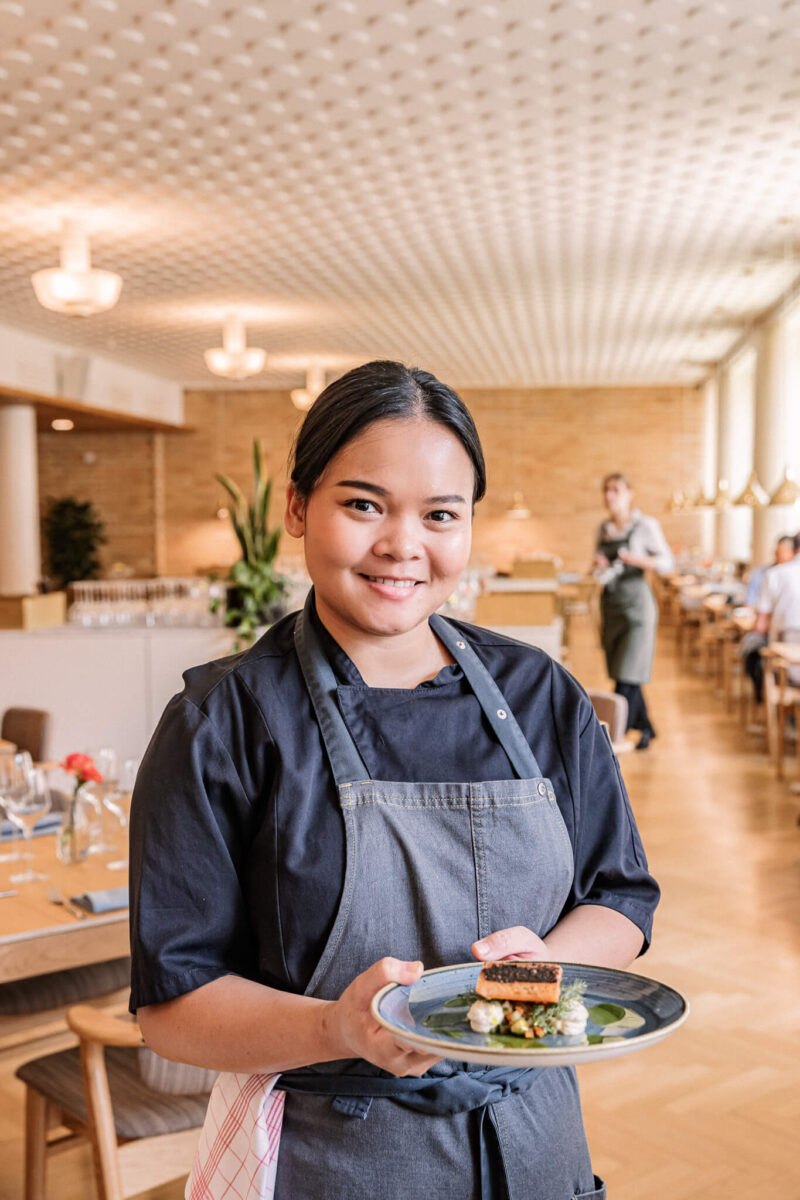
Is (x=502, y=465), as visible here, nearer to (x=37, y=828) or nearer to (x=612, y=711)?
(x=612, y=711)

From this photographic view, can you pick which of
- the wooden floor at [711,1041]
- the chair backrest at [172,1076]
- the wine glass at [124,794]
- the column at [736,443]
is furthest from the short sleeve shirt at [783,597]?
the column at [736,443]

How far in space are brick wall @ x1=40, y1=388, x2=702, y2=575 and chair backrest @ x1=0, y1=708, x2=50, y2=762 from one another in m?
13.4

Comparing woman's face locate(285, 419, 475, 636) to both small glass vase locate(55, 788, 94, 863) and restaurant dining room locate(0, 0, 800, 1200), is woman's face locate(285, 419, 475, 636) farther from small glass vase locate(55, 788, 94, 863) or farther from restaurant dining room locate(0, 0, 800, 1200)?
small glass vase locate(55, 788, 94, 863)

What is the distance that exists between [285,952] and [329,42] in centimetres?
493

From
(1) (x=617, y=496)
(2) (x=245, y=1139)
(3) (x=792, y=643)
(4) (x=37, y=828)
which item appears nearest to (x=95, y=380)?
(1) (x=617, y=496)

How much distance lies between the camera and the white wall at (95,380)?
40.8 feet

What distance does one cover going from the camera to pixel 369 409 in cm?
113

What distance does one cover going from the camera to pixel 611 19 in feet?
15.9

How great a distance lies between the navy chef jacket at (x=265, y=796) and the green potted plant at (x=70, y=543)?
1632 centimetres

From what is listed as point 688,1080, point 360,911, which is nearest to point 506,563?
point 688,1080

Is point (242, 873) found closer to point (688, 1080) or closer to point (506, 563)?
point (688, 1080)

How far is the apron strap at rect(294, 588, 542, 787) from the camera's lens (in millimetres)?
1104

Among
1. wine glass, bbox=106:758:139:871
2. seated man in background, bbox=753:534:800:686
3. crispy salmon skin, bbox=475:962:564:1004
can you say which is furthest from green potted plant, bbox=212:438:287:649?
crispy salmon skin, bbox=475:962:564:1004

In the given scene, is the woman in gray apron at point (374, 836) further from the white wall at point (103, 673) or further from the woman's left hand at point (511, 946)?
the white wall at point (103, 673)
